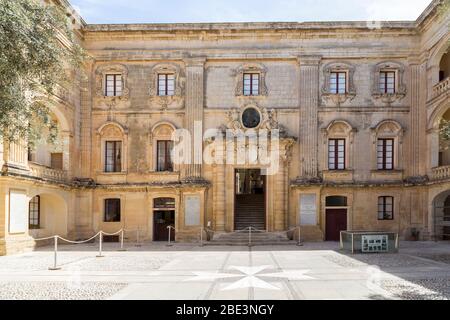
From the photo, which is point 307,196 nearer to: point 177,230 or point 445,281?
point 177,230

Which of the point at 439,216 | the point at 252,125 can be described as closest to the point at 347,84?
the point at 252,125

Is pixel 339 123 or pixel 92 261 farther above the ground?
pixel 339 123

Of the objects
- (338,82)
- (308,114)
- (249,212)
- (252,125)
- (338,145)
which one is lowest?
(249,212)

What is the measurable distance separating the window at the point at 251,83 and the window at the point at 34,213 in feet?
45.0

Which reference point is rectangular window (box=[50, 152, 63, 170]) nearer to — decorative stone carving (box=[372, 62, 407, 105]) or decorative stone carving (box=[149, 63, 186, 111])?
decorative stone carving (box=[149, 63, 186, 111])

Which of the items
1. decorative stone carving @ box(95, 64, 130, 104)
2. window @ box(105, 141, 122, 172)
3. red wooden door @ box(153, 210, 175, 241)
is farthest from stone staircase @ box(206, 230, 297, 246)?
decorative stone carving @ box(95, 64, 130, 104)

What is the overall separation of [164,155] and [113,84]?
5.48 meters

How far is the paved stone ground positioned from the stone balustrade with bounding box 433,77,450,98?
886cm

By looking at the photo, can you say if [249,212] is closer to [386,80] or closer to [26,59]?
[386,80]

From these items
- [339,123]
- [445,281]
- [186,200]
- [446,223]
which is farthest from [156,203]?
[445,281]

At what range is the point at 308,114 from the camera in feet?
96.2

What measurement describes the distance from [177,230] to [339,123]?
1168cm

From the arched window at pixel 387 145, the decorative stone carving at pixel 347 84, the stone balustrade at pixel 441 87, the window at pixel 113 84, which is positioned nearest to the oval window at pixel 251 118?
the decorative stone carving at pixel 347 84

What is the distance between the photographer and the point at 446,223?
91.0 feet
